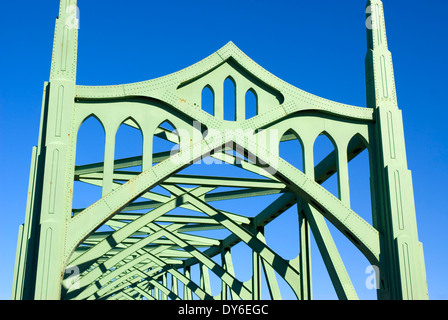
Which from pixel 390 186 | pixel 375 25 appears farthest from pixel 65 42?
pixel 390 186

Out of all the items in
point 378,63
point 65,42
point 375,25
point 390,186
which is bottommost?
point 390,186

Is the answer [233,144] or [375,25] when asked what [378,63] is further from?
[233,144]

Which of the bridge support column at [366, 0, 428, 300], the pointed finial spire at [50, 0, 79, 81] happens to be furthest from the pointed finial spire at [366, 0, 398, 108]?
the pointed finial spire at [50, 0, 79, 81]

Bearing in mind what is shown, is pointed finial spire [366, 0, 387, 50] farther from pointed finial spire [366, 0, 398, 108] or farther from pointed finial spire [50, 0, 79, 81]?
pointed finial spire [50, 0, 79, 81]

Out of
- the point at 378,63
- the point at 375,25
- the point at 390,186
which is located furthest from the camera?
the point at 375,25

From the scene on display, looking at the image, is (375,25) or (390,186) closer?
(390,186)

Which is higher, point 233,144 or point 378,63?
point 378,63

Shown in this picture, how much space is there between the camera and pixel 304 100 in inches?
531

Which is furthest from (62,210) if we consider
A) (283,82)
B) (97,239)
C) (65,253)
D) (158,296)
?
(158,296)

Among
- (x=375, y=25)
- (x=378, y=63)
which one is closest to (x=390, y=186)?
(x=378, y=63)

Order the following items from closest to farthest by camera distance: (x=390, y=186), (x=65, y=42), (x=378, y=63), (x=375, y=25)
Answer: (x=65, y=42) < (x=390, y=186) < (x=378, y=63) < (x=375, y=25)

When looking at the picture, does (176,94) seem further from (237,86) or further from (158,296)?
(158,296)

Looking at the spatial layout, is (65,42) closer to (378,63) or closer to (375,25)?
(378,63)
